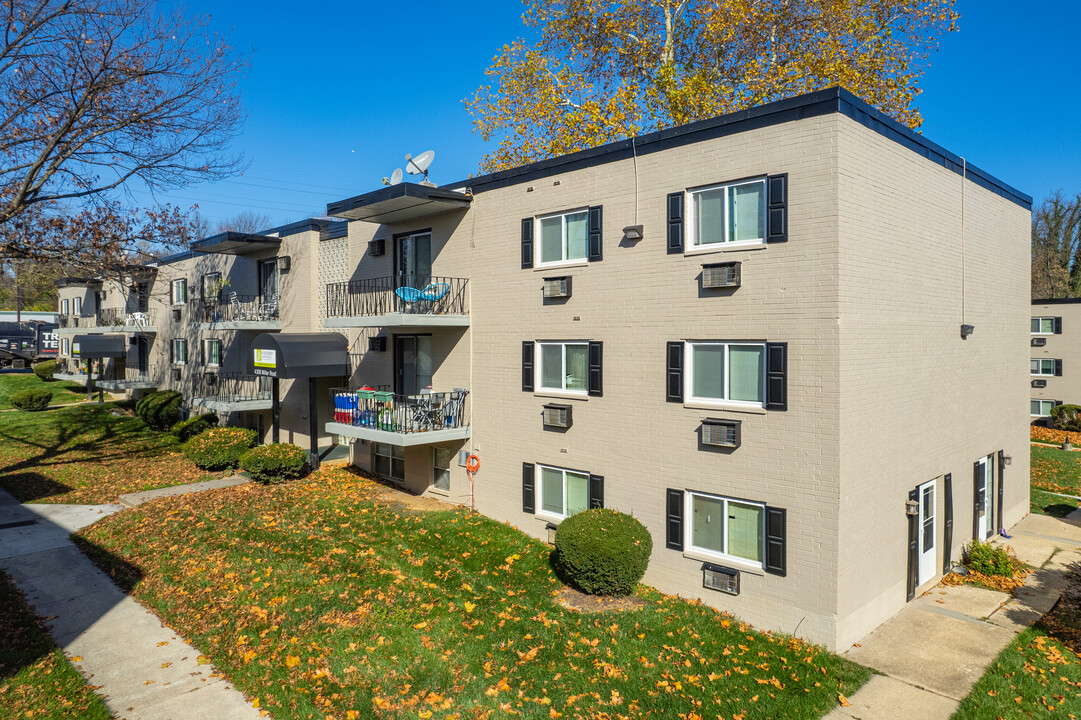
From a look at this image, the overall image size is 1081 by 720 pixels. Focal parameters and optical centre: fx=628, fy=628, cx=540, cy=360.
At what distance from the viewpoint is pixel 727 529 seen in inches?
431

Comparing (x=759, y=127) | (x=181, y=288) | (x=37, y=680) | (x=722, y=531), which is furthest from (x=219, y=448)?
(x=759, y=127)

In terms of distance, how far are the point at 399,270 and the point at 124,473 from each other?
1114 centimetres

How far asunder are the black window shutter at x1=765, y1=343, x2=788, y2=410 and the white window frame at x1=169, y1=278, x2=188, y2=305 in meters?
26.8

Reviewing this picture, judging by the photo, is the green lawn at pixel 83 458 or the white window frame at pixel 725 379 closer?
the white window frame at pixel 725 379

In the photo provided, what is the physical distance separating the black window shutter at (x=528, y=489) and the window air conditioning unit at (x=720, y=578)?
14.2 ft

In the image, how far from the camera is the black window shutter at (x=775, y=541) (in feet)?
33.4

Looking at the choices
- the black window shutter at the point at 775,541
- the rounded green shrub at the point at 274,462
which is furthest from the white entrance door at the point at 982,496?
the rounded green shrub at the point at 274,462

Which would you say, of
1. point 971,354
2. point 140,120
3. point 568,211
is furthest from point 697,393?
point 140,120

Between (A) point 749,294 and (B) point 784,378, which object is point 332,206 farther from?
(B) point 784,378

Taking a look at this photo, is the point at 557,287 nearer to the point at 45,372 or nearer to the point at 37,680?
the point at 37,680

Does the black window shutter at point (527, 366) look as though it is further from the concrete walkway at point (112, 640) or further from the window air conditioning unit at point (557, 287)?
the concrete walkway at point (112, 640)

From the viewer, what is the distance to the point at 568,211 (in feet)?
43.8

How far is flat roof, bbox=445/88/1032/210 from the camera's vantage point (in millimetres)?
9930

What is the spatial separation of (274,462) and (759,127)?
14.7m
